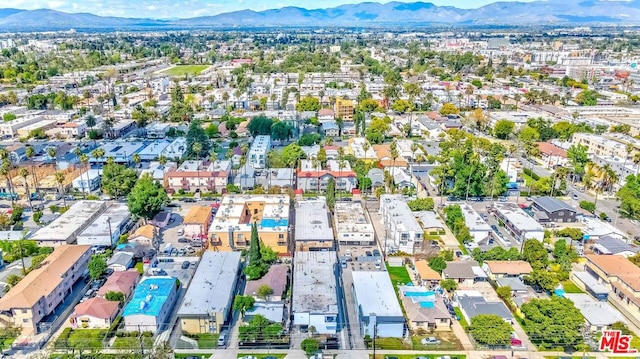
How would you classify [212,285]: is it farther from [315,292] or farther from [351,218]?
[351,218]

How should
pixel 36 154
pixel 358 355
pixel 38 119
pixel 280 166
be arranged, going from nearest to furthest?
pixel 358 355
pixel 280 166
pixel 36 154
pixel 38 119

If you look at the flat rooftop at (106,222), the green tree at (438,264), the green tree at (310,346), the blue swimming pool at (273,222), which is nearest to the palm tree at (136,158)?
the flat rooftop at (106,222)

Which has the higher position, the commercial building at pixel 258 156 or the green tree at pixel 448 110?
the green tree at pixel 448 110

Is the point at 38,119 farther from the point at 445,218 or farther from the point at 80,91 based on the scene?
the point at 445,218

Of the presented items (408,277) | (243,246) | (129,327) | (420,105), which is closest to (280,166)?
(243,246)

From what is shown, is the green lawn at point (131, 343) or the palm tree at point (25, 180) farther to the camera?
the palm tree at point (25, 180)

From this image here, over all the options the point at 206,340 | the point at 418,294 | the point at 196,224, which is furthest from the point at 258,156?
the point at 206,340

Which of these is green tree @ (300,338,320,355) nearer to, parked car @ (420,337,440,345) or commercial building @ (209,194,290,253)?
parked car @ (420,337,440,345)

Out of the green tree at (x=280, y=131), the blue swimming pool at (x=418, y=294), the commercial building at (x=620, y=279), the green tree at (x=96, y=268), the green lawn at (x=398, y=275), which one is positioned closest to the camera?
the blue swimming pool at (x=418, y=294)

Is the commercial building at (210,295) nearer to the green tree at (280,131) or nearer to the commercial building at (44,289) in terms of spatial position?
the commercial building at (44,289)
